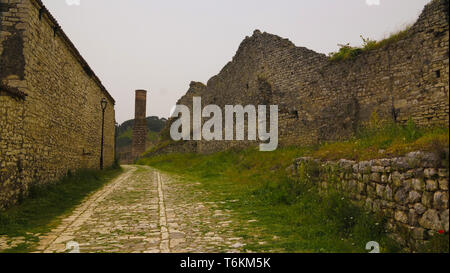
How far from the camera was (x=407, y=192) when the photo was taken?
4.12 m

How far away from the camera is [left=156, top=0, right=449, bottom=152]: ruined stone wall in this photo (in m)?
8.81

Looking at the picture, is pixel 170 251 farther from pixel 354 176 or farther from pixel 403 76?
pixel 403 76

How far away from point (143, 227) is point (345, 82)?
9.69 meters

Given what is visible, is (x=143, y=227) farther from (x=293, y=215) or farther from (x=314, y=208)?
(x=314, y=208)

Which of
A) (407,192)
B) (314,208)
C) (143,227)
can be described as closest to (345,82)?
(314,208)

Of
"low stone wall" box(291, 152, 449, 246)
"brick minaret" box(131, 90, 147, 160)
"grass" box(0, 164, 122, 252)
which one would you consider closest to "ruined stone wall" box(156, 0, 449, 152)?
"low stone wall" box(291, 152, 449, 246)

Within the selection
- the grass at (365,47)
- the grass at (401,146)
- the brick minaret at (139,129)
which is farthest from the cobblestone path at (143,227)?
the brick minaret at (139,129)

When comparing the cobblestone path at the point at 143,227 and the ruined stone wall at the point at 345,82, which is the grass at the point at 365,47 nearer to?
the ruined stone wall at the point at 345,82

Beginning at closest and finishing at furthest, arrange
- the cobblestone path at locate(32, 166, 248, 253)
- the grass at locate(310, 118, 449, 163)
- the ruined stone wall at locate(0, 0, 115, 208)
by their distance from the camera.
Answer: the grass at locate(310, 118, 449, 163), the cobblestone path at locate(32, 166, 248, 253), the ruined stone wall at locate(0, 0, 115, 208)

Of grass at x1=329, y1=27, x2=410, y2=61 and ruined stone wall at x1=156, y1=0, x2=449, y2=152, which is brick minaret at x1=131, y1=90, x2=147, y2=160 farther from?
grass at x1=329, y1=27, x2=410, y2=61

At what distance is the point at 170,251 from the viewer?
14.1ft

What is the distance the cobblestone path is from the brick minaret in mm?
27703

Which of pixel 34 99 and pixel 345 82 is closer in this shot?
pixel 34 99
